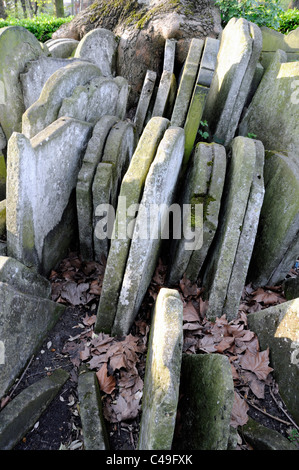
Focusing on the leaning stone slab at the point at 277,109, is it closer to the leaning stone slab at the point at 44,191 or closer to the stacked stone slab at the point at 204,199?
the stacked stone slab at the point at 204,199

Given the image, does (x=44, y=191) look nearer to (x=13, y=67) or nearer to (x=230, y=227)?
(x=230, y=227)

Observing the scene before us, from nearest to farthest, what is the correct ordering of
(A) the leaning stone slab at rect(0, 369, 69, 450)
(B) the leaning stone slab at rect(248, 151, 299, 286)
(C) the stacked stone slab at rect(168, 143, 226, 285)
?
(A) the leaning stone slab at rect(0, 369, 69, 450) → (C) the stacked stone slab at rect(168, 143, 226, 285) → (B) the leaning stone slab at rect(248, 151, 299, 286)

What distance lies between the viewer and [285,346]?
7.63 feet

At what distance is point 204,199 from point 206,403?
67.6 inches

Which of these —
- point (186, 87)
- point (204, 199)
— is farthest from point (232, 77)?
point (204, 199)

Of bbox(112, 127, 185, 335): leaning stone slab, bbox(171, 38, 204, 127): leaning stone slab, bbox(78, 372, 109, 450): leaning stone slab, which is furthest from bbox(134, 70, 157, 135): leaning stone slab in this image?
bbox(78, 372, 109, 450): leaning stone slab

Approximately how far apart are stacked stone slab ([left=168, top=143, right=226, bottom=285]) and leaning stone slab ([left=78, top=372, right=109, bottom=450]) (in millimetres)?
1310

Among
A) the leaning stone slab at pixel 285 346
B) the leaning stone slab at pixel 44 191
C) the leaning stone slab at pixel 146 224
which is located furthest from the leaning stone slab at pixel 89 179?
the leaning stone slab at pixel 285 346

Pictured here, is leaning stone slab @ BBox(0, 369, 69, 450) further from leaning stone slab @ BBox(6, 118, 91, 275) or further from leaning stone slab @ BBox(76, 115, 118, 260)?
leaning stone slab @ BBox(76, 115, 118, 260)

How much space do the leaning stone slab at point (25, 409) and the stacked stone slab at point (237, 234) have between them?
4.84 feet

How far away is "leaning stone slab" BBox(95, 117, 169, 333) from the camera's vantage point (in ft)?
7.63

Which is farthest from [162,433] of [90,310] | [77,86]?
[77,86]

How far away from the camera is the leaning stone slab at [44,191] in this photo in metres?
2.46
